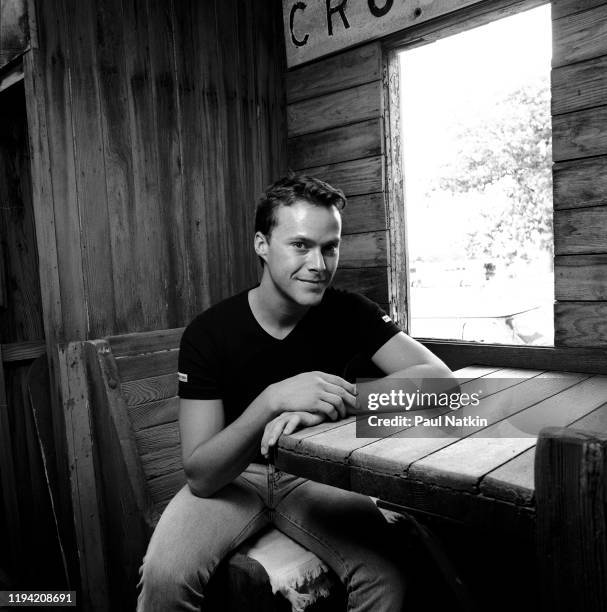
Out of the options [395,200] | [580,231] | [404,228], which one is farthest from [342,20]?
[580,231]

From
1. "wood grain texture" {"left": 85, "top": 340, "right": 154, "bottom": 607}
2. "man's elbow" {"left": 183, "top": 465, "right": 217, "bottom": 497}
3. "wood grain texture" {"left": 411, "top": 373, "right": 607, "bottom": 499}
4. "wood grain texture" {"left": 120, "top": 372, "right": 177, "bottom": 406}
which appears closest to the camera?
"wood grain texture" {"left": 411, "top": 373, "right": 607, "bottom": 499}

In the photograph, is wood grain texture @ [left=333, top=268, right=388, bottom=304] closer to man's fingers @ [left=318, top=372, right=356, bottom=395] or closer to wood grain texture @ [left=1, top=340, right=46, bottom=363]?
man's fingers @ [left=318, top=372, right=356, bottom=395]

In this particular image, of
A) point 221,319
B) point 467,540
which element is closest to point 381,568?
point 221,319

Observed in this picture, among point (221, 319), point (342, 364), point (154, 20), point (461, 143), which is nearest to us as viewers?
point (221, 319)

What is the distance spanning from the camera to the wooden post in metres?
0.86

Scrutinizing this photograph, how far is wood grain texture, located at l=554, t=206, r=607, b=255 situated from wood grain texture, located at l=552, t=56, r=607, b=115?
431 mm

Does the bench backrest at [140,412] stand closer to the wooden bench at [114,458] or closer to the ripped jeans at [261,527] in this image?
the wooden bench at [114,458]

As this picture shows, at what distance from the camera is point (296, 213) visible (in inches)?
80.4

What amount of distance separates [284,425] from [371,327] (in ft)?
2.70

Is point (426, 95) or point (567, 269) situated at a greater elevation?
point (426, 95)

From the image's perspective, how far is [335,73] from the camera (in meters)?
3.26

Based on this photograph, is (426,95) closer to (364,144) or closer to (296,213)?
(364,144)

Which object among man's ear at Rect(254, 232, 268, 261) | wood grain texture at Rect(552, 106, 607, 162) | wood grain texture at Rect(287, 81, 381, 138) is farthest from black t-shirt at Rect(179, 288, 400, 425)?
wood grain texture at Rect(287, 81, 381, 138)

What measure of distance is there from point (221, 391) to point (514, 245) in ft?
8.72
